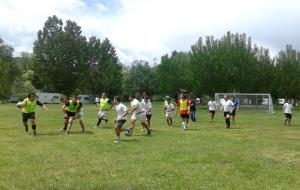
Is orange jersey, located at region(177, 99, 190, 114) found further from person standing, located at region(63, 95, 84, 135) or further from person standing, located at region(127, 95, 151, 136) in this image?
person standing, located at region(63, 95, 84, 135)

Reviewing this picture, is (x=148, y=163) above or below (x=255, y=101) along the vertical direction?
below

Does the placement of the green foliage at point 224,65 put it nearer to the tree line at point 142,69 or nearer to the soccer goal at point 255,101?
the tree line at point 142,69

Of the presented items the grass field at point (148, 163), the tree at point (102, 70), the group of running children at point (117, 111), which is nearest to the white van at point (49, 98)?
the tree at point (102, 70)

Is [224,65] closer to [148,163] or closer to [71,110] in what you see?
[71,110]

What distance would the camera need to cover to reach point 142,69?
11444cm

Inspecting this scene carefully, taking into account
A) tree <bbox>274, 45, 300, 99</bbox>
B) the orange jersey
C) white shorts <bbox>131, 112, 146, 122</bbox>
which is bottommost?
white shorts <bbox>131, 112, 146, 122</bbox>

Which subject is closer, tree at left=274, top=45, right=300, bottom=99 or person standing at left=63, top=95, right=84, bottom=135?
person standing at left=63, top=95, right=84, bottom=135

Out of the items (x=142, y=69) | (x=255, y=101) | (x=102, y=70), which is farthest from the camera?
(x=142, y=69)

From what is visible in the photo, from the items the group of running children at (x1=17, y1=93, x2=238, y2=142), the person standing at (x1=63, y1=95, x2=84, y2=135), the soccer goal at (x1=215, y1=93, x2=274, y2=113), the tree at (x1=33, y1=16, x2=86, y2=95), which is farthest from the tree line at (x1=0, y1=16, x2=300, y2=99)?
the person standing at (x1=63, y1=95, x2=84, y2=135)

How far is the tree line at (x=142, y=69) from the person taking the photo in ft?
220

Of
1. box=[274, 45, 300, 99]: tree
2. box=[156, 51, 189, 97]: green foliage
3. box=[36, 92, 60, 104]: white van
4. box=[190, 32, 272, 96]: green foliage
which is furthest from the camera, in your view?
box=[36, 92, 60, 104]: white van

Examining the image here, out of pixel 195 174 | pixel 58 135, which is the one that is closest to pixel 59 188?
pixel 195 174

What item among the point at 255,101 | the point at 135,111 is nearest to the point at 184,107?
the point at 135,111

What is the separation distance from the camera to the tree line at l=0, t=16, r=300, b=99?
Answer: 220 feet
